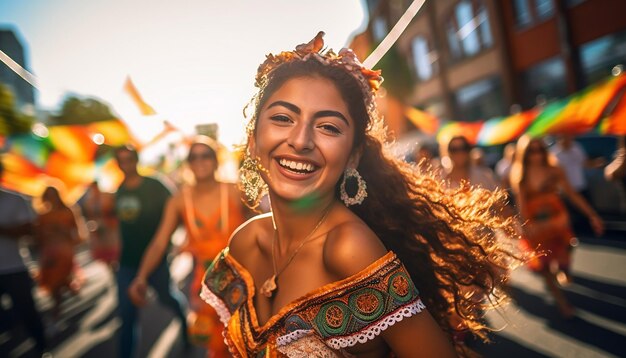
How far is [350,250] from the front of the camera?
1473 millimetres

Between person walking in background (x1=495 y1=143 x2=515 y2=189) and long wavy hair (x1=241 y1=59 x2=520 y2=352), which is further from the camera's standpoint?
person walking in background (x1=495 y1=143 x2=515 y2=189)

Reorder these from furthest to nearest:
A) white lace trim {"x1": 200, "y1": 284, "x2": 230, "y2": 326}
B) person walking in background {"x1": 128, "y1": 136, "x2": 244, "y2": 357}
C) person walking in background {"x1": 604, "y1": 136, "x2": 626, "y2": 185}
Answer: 1. person walking in background {"x1": 604, "y1": 136, "x2": 626, "y2": 185}
2. person walking in background {"x1": 128, "y1": 136, "x2": 244, "y2": 357}
3. white lace trim {"x1": 200, "y1": 284, "x2": 230, "y2": 326}

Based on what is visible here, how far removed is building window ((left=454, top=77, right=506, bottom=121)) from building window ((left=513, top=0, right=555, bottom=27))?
2.46 metres

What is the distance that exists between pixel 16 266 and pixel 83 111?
33.0m

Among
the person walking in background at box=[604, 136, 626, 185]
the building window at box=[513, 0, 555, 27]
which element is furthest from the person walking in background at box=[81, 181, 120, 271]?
the building window at box=[513, 0, 555, 27]

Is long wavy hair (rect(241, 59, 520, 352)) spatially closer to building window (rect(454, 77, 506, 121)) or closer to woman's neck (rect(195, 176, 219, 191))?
woman's neck (rect(195, 176, 219, 191))

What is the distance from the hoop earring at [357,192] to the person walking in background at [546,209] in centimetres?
374

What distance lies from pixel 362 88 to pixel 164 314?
18.7 ft

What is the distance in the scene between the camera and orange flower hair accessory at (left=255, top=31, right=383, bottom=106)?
5.53ft

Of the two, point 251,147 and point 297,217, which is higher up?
point 251,147

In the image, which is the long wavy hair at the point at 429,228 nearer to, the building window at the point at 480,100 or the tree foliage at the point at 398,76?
the building window at the point at 480,100

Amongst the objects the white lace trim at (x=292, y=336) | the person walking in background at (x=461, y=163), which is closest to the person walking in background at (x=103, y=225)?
the person walking in background at (x=461, y=163)

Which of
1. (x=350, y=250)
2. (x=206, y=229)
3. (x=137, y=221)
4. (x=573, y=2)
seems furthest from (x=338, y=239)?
(x=573, y=2)

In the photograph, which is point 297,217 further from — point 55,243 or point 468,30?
point 468,30
